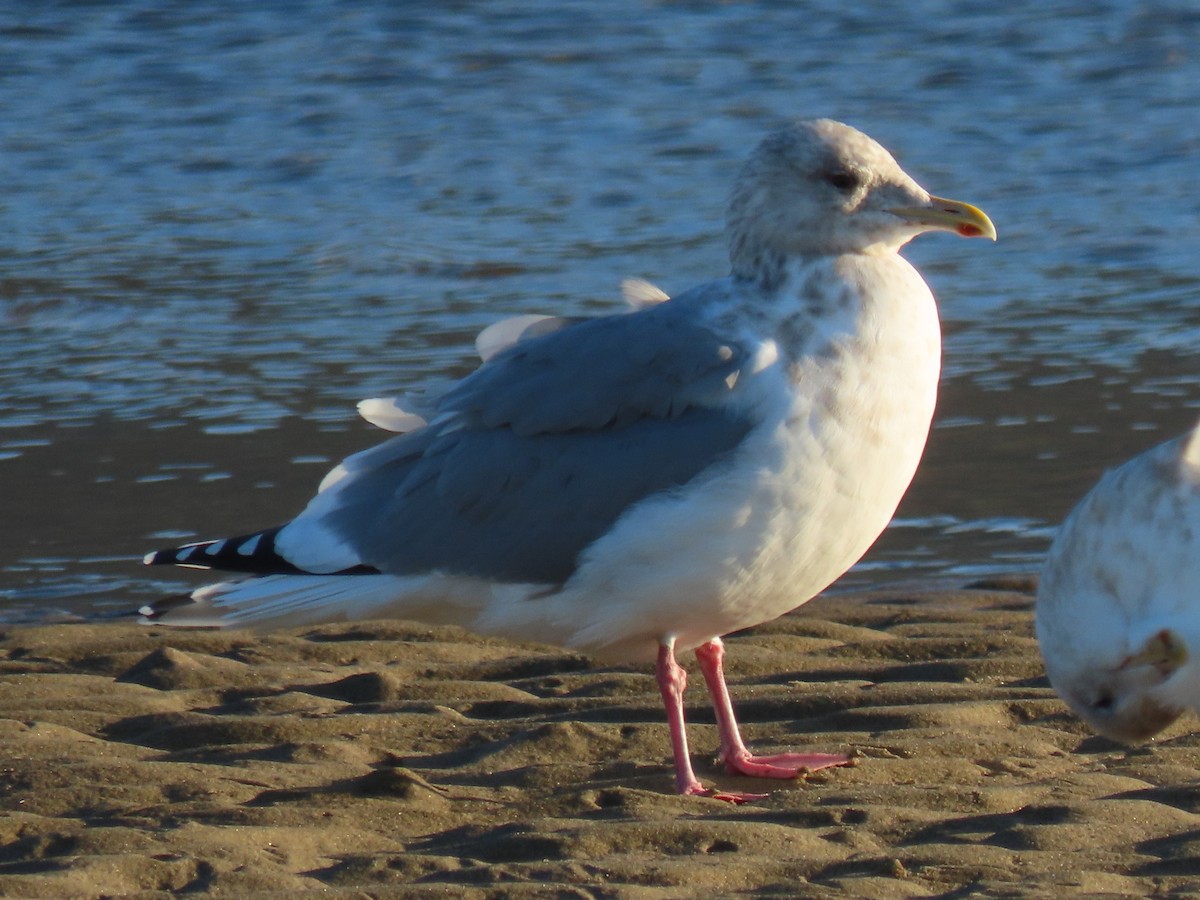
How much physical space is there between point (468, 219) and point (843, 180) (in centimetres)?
697

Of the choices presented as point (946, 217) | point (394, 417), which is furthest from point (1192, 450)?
point (394, 417)

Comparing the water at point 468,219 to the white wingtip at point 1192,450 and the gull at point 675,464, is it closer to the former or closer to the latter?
the gull at point 675,464

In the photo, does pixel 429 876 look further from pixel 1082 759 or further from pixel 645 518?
pixel 1082 759

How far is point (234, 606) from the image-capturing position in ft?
16.4

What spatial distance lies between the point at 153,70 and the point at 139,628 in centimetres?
1016

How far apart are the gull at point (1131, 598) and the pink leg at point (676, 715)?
125cm

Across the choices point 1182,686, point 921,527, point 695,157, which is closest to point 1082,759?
point 1182,686

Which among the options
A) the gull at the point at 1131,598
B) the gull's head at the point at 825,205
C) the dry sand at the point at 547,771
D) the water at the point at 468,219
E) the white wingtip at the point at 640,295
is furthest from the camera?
the water at the point at 468,219

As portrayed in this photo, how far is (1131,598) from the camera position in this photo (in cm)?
337

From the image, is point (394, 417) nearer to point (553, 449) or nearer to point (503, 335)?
point (503, 335)

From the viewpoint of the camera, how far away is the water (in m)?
7.51

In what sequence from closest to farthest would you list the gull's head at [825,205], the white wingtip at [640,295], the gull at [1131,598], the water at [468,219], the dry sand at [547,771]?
the gull at [1131,598] → the dry sand at [547,771] → the gull's head at [825,205] → the white wingtip at [640,295] → the water at [468,219]

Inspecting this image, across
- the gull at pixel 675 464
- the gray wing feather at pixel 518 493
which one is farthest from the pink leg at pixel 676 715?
the gray wing feather at pixel 518 493

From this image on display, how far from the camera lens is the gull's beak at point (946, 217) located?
4.97 metres
